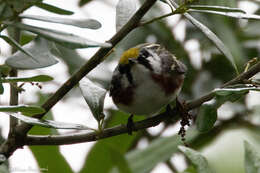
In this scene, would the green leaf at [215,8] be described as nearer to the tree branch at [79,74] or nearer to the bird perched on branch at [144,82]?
the tree branch at [79,74]

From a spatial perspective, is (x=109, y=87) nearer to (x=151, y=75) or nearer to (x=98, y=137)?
(x=151, y=75)

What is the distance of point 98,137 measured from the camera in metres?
1.71

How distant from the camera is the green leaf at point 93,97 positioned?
1.88 meters

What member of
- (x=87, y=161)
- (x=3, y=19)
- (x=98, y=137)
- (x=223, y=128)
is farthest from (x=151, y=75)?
(x=3, y=19)

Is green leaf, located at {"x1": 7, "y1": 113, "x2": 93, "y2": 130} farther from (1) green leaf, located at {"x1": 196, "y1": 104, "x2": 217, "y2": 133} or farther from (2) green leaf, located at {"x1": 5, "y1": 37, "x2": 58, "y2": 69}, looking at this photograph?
(1) green leaf, located at {"x1": 196, "y1": 104, "x2": 217, "y2": 133}

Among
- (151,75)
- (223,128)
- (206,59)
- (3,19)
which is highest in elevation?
(3,19)

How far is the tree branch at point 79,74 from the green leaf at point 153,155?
771 mm

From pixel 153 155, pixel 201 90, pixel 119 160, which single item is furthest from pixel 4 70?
pixel 201 90

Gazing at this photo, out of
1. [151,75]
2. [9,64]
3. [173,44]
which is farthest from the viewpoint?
[173,44]

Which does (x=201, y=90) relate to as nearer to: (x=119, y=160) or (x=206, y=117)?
(x=119, y=160)

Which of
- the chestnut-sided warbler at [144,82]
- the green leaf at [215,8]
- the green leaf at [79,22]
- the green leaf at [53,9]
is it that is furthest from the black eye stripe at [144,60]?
the green leaf at [53,9]

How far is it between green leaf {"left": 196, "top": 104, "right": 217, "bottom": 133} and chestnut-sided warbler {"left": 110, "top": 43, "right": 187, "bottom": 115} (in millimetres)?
658

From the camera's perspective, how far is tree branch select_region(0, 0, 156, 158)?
4.87 ft

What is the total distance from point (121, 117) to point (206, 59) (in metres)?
1.08
